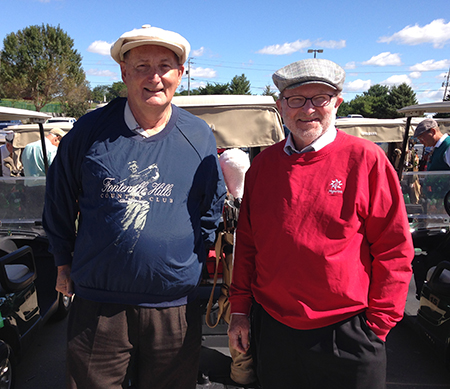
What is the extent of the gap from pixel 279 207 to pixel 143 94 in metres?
0.81

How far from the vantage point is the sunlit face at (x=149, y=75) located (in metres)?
1.74

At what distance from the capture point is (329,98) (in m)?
1.67

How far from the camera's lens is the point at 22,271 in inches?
120

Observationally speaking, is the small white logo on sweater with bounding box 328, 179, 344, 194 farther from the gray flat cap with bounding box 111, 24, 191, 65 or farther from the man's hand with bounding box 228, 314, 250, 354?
the gray flat cap with bounding box 111, 24, 191, 65

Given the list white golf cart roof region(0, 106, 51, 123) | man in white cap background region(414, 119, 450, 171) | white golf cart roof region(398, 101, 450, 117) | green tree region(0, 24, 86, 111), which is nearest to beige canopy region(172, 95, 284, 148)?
white golf cart roof region(398, 101, 450, 117)

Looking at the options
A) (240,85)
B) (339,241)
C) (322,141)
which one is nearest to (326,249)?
(339,241)

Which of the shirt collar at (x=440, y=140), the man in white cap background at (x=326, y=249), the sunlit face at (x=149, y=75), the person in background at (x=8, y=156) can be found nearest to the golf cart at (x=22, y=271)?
the sunlit face at (x=149, y=75)

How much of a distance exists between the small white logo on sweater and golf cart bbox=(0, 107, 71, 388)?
235 centimetres

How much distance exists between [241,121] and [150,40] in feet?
9.70

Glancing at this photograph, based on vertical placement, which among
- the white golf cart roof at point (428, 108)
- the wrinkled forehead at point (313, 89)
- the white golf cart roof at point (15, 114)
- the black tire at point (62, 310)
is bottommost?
the black tire at point (62, 310)

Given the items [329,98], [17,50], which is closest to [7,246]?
[329,98]

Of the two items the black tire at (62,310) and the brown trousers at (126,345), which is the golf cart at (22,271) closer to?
the black tire at (62,310)

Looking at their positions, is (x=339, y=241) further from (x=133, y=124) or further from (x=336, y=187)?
(x=133, y=124)

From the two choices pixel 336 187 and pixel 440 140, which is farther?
pixel 440 140
